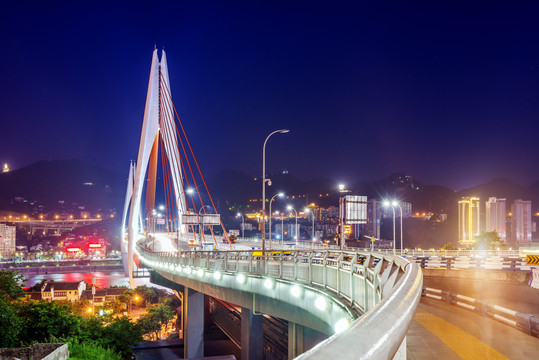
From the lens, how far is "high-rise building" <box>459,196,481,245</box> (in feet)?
361

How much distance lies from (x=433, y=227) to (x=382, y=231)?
55.5ft

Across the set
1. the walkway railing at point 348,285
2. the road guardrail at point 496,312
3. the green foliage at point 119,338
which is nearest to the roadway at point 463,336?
the road guardrail at point 496,312

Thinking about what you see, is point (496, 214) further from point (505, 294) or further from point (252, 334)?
point (505, 294)

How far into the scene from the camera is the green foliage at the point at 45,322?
22.2 m

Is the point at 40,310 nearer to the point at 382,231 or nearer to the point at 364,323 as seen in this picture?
the point at 364,323

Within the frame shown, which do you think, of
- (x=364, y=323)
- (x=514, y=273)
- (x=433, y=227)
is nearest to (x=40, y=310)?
(x=364, y=323)

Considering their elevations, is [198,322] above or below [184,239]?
below

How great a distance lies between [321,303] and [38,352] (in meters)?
11.8

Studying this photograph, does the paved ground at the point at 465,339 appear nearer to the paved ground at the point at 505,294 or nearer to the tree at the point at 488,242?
the paved ground at the point at 505,294

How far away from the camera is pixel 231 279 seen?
21.6 meters

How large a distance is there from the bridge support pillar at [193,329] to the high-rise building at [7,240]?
146 m

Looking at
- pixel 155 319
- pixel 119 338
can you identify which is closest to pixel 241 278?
pixel 119 338

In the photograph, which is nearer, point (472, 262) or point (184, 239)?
point (472, 262)

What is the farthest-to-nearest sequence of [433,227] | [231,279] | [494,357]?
[433,227] < [231,279] < [494,357]
